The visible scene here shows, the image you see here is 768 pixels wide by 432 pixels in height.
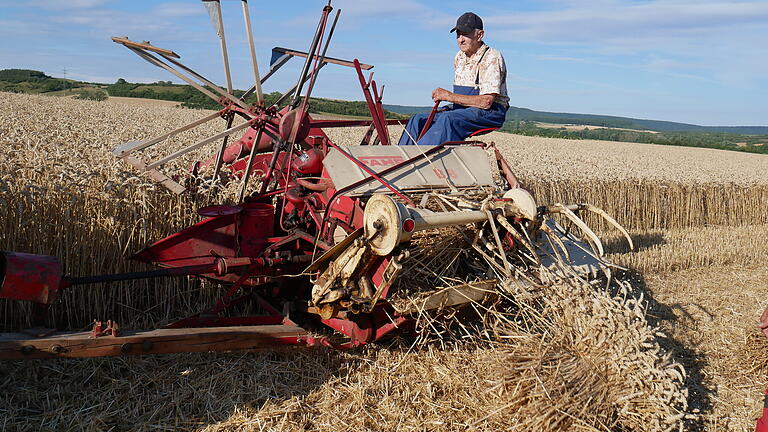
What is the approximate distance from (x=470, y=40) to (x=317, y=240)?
8.97 feet

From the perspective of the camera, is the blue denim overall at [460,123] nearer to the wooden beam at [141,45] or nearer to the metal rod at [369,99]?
the metal rod at [369,99]

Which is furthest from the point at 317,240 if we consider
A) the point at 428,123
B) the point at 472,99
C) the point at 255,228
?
the point at 472,99

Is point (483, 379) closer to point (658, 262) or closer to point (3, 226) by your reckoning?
point (3, 226)

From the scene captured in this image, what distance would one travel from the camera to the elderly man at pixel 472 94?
557 centimetres

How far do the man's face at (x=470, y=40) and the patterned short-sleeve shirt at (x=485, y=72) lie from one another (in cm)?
5

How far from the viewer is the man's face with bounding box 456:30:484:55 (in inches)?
227

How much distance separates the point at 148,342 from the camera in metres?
3.46

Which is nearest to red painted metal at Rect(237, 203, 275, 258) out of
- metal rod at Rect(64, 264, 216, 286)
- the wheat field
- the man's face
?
metal rod at Rect(64, 264, 216, 286)

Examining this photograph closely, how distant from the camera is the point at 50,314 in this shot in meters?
4.67

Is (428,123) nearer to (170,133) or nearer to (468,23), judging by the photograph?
(468,23)

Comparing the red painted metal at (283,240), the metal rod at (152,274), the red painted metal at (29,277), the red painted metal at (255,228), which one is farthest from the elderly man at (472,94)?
the red painted metal at (29,277)

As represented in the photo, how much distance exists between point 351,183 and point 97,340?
1823 millimetres

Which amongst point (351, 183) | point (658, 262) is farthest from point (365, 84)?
point (658, 262)

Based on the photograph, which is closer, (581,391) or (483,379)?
(581,391)
